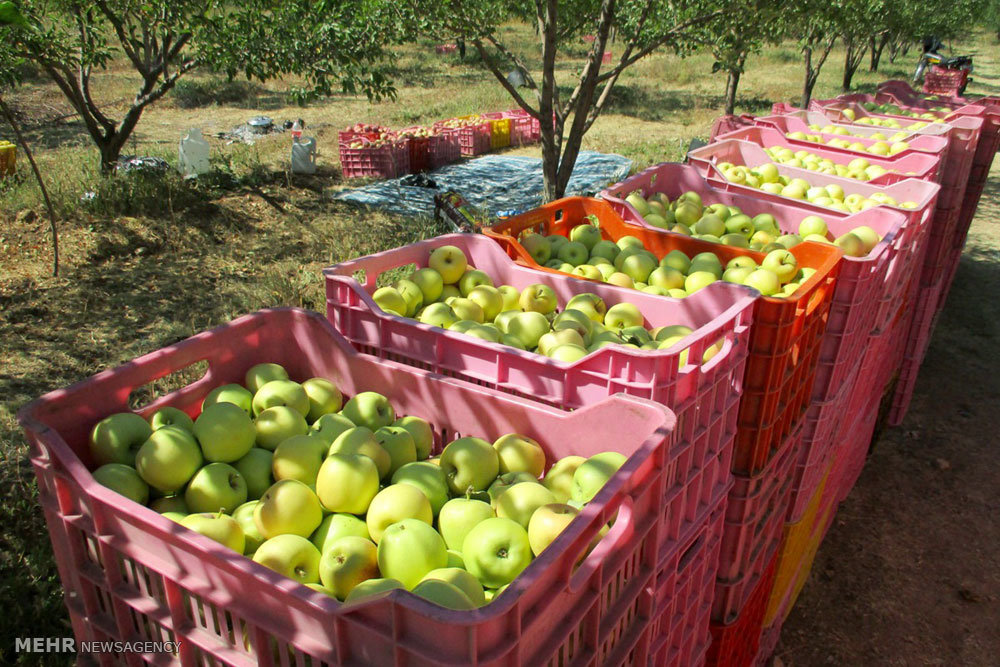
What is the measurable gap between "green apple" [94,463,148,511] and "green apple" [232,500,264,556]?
0.76 ft

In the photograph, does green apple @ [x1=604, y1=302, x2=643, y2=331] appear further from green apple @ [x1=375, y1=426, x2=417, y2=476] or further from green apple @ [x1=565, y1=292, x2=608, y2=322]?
green apple @ [x1=375, y1=426, x2=417, y2=476]

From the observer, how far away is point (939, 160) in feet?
16.5

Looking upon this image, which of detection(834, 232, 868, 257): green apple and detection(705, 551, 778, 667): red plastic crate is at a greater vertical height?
detection(834, 232, 868, 257): green apple

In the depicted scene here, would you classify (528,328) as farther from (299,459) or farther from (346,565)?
(346,565)

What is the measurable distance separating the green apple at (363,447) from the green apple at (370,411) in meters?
0.16

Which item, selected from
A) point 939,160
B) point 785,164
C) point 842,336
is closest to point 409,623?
point 842,336

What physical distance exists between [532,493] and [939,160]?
4.65m

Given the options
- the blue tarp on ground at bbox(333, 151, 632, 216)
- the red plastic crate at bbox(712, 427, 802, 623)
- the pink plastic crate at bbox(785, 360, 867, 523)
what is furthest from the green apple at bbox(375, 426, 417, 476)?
the blue tarp on ground at bbox(333, 151, 632, 216)

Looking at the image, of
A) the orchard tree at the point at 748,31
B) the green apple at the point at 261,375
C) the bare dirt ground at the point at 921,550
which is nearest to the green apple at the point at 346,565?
the green apple at the point at 261,375

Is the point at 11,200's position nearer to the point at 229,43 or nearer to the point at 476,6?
the point at 229,43

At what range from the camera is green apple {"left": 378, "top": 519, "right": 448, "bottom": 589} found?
1.55 metres

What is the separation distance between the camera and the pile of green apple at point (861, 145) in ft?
17.9

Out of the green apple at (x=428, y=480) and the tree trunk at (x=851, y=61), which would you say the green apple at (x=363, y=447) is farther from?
the tree trunk at (x=851, y=61)

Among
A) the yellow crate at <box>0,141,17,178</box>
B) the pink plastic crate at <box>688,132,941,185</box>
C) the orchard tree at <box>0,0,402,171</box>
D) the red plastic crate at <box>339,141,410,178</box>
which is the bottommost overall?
the red plastic crate at <box>339,141,410,178</box>
